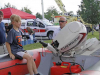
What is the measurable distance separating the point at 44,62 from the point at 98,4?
17.0m

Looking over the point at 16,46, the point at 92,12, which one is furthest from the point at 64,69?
the point at 92,12

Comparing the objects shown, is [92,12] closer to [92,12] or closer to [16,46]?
[92,12]

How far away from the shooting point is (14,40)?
Result: 3.16 meters

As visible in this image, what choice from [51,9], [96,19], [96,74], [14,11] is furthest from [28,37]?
[51,9]

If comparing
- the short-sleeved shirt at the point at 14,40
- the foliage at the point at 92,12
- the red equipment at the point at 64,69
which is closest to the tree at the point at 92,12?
the foliage at the point at 92,12

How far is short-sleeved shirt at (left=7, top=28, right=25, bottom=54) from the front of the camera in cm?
311

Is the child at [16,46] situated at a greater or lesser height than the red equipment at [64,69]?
greater

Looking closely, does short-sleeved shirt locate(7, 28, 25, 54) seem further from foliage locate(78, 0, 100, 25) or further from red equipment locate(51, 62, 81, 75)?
foliage locate(78, 0, 100, 25)

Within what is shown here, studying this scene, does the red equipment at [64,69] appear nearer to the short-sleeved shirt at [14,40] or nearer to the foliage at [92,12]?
the short-sleeved shirt at [14,40]

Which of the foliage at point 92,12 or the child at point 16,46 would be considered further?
the foliage at point 92,12

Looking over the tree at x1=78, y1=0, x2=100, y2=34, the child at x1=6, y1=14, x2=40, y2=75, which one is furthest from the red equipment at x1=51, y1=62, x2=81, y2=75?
the tree at x1=78, y1=0, x2=100, y2=34

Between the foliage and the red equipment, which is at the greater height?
the foliage

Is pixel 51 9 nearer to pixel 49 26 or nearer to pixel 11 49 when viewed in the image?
pixel 49 26

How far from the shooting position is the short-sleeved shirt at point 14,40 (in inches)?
122
